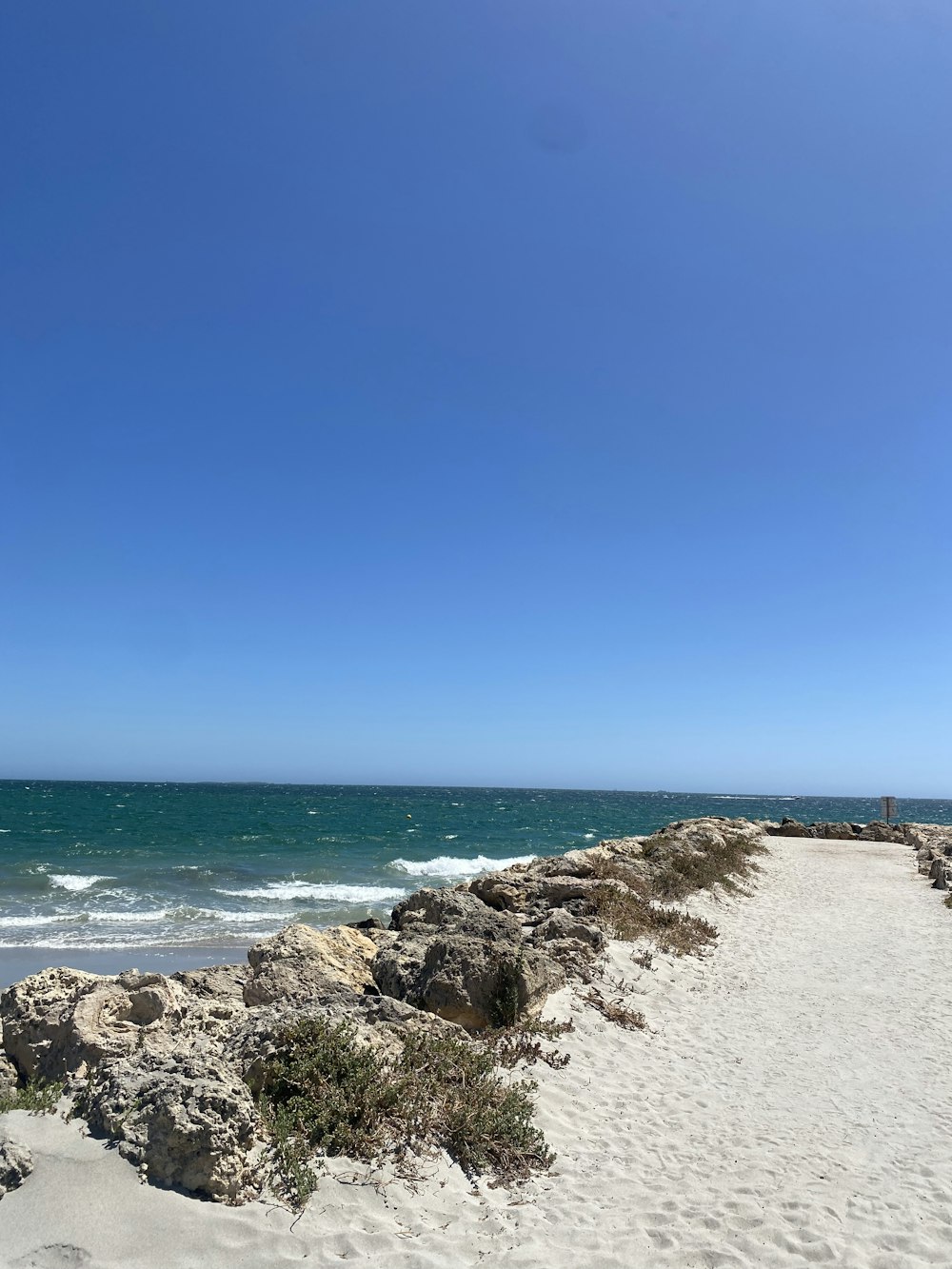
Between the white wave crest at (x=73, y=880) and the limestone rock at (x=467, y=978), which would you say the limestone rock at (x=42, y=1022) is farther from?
the white wave crest at (x=73, y=880)

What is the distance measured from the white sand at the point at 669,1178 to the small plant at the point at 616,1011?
179 millimetres

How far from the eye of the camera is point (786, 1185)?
5.72 meters

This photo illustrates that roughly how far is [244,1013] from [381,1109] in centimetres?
191

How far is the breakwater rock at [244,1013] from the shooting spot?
484cm

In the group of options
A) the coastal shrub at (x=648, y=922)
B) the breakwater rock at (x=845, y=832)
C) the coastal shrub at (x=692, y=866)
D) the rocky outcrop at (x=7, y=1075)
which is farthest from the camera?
the breakwater rock at (x=845, y=832)

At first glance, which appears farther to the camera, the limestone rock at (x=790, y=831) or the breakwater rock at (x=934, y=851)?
the limestone rock at (x=790, y=831)

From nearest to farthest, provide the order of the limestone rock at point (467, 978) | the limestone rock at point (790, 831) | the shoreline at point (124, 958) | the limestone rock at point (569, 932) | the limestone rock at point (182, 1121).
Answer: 1. the limestone rock at point (182, 1121)
2. the limestone rock at point (467, 978)
3. the limestone rock at point (569, 932)
4. the shoreline at point (124, 958)
5. the limestone rock at point (790, 831)

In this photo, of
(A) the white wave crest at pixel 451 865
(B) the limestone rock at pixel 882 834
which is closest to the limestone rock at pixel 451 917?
(A) the white wave crest at pixel 451 865

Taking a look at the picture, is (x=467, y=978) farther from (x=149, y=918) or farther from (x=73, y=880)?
(x=73, y=880)

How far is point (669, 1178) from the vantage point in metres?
5.83

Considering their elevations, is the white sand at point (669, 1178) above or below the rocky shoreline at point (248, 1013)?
below

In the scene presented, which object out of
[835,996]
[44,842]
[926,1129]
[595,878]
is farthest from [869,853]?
[44,842]

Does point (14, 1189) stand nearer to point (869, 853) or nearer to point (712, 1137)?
point (712, 1137)

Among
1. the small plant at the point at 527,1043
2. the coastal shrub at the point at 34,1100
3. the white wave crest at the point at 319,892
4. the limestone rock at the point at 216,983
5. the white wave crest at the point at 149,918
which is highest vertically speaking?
the coastal shrub at the point at 34,1100
